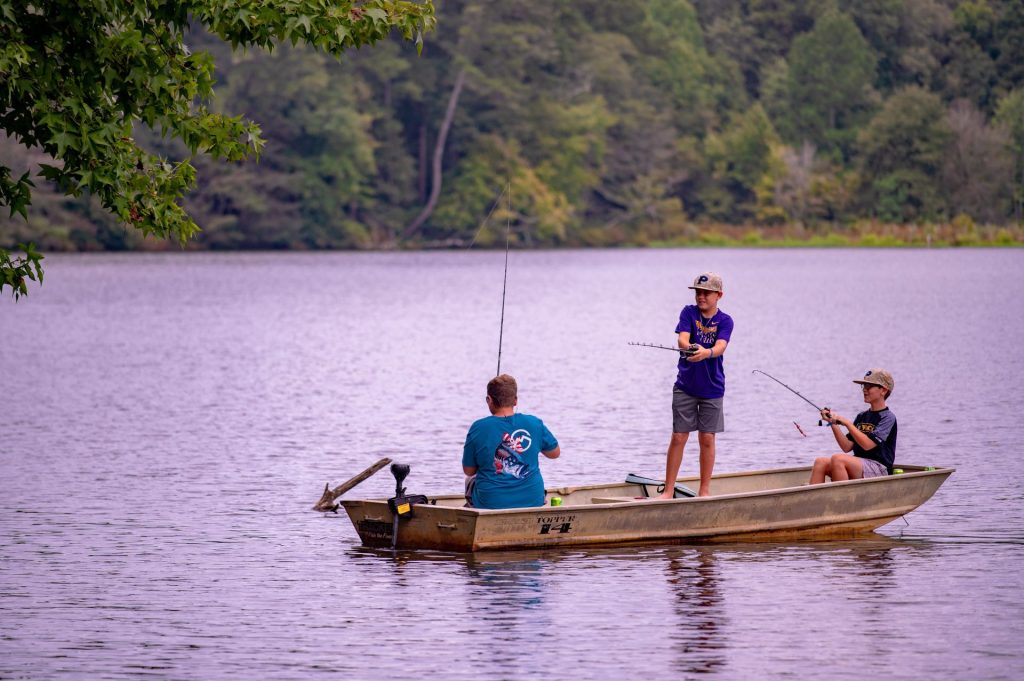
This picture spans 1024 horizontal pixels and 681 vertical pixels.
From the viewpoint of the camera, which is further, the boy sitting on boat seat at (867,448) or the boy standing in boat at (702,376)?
the boy sitting on boat seat at (867,448)

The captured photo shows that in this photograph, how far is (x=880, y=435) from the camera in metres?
15.1

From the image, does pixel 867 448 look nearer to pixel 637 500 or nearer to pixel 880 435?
pixel 880 435

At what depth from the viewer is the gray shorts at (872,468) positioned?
15133 mm

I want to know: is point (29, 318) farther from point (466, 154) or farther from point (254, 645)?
point (466, 154)

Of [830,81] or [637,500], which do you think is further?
[830,81]

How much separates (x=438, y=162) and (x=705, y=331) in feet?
302

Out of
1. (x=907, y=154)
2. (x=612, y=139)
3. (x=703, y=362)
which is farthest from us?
(x=612, y=139)

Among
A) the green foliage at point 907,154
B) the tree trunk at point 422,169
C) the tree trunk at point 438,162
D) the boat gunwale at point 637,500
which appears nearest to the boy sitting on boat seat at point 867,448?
the boat gunwale at point 637,500

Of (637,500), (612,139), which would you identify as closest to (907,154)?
(612,139)

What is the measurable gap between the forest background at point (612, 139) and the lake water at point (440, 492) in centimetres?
5286

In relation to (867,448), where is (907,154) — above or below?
above

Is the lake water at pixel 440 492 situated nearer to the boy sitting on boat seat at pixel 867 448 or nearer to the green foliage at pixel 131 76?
the boy sitting on boat seat at pixel 867 448

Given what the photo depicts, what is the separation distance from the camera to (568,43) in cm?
10988

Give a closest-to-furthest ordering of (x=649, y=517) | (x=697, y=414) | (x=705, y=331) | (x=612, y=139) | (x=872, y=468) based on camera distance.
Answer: (x=649, y=517), (x=705, y=331), (x=697, y=414), (x=872, y=468), (x=612, y=139)
